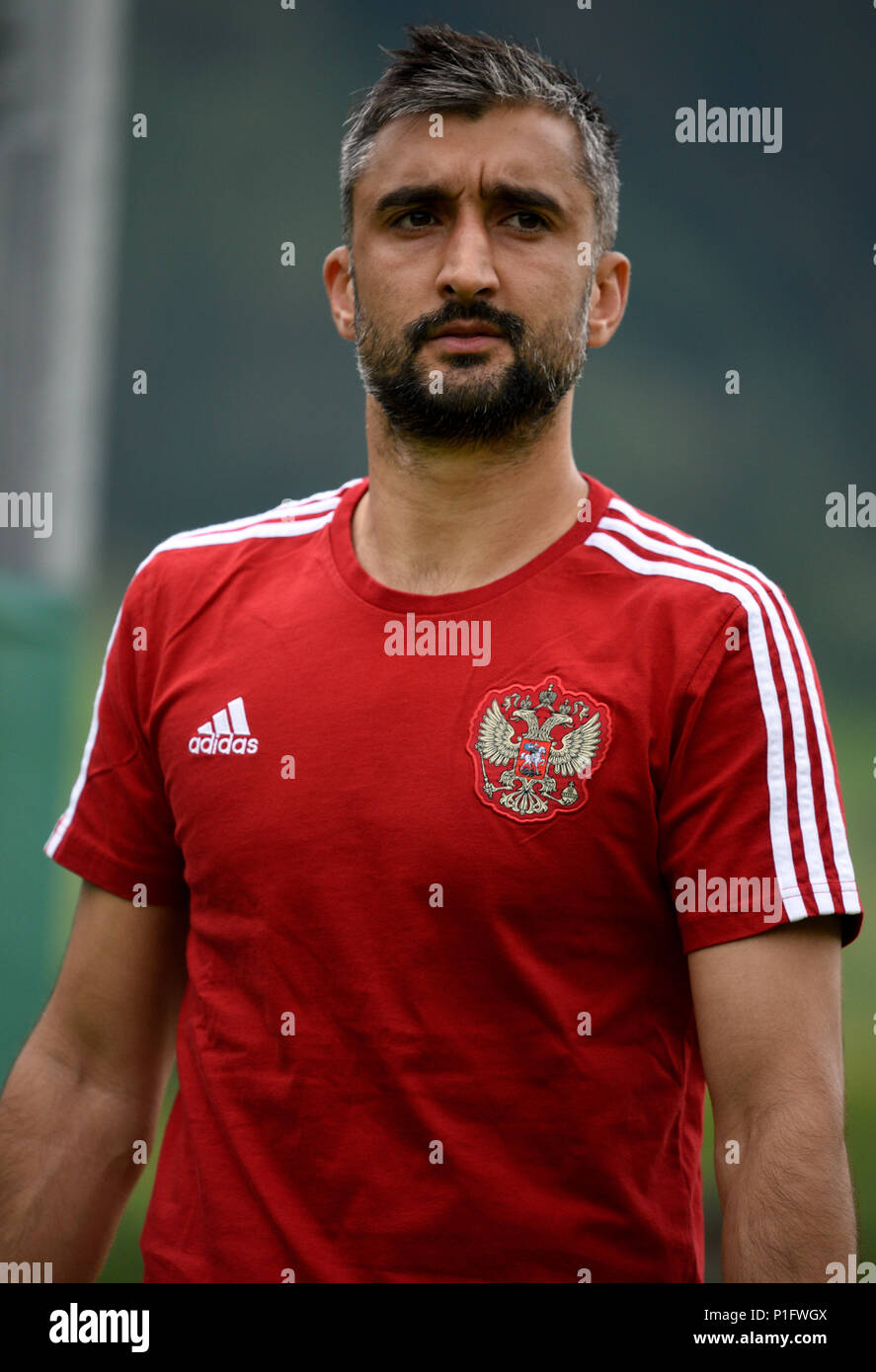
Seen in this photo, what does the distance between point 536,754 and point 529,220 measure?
28.7 inches

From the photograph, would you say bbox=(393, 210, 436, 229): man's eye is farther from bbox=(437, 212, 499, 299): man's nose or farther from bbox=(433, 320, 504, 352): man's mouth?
bbox=(433, 320, 504, 352): man's mouth

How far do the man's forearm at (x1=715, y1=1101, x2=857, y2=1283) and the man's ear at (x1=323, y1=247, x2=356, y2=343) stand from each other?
1240 mm

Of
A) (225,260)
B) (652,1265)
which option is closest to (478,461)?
(652,1265)

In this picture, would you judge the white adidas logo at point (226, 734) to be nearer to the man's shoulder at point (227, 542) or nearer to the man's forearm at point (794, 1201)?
the man's shoulder at point (227, 542)

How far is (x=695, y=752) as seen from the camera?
1.72 meters

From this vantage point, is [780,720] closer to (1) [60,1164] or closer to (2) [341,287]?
(2) [341,287]

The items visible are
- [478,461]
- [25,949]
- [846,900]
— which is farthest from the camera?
[25,949]

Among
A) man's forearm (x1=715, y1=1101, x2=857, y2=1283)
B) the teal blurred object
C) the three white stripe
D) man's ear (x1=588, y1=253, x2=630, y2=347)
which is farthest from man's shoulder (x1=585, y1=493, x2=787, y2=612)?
the teal blurred object

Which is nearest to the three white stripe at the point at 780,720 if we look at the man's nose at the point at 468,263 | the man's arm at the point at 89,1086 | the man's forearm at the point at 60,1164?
the man's nose at the point at 468,263

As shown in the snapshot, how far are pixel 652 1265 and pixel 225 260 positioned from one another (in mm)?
5717

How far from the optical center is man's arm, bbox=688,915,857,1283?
1.60 meters

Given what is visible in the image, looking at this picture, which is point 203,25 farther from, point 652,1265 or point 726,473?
point 652,1265

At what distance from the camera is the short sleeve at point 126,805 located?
2029 millimetres

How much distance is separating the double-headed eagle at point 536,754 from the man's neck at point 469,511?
0.24 metres
